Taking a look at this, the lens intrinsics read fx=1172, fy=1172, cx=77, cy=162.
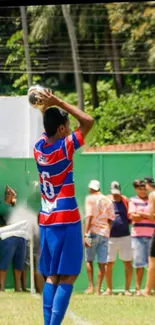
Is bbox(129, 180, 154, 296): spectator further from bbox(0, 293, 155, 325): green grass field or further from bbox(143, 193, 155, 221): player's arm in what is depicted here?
bbox(0, 293, 155, 325): green grass field

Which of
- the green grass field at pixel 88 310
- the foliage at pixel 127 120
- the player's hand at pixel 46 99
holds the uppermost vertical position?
the foliage at pixel 127 120

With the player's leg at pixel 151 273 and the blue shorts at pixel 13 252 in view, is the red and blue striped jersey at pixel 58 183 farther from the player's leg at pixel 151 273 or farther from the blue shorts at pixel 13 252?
the blue shorts at pixel 13 252

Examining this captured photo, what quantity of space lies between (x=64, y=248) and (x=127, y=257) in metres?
5.36

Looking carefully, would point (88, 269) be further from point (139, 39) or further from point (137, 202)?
point (139, 39)

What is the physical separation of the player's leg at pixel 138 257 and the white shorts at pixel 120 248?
0.27 feet

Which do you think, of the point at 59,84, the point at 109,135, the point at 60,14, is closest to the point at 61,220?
the point at 109,135

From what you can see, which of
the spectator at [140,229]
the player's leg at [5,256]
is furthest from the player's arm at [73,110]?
the spectator at [140,229]

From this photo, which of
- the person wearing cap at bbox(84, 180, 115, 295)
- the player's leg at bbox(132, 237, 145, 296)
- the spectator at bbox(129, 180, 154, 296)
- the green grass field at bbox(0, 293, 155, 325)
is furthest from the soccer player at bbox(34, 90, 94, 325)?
the player's leg at bbox(132, 237, 145, 296)

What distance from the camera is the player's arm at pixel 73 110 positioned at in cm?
703

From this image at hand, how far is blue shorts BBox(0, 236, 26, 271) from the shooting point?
38.2ft

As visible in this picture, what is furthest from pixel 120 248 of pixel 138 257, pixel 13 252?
pixel 13 252

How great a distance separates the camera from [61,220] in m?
7.10

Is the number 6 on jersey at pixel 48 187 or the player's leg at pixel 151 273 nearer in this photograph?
the number 6 on jersey at pixel 48 187

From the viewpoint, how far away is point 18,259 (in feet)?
39.1
